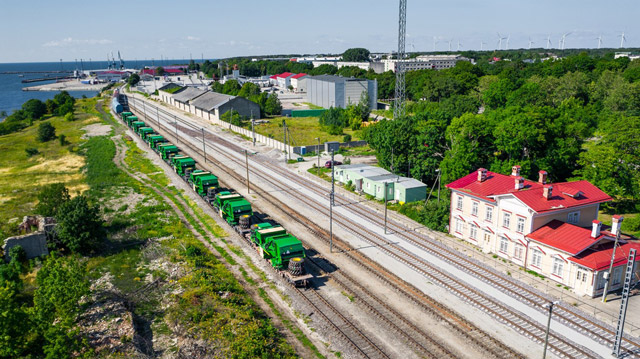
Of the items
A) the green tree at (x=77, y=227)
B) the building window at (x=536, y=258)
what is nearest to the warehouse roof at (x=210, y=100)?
the green tree at (x=77, y=227)

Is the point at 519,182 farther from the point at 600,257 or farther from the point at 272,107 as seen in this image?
the point at 272,107

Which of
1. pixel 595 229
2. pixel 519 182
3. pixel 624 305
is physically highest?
pixel 519 182

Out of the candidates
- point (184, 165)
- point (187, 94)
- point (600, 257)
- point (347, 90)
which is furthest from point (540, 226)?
point (187, 94)

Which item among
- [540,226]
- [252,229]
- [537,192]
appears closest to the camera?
[540,226]

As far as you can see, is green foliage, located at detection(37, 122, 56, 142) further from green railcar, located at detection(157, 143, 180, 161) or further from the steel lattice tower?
the steel lattice tower

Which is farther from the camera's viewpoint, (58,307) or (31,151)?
(31,151)

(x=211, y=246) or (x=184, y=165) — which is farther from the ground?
(x=184, y=165)
